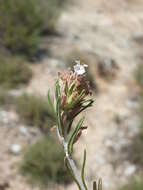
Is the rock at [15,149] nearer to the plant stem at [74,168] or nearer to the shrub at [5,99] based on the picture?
the shrub at [5,99]

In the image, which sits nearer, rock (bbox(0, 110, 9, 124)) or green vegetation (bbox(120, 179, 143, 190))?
green vegetation (bbox(120, 179, 143, 190))

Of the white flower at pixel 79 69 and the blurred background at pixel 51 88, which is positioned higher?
the blurred background at pixel 51 88

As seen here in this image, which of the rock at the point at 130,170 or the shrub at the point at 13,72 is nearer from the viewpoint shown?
the rock at the point at 130,170

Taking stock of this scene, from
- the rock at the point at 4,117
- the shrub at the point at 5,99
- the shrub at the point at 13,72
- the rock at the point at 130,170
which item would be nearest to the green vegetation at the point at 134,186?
the rock at the point at 130,170

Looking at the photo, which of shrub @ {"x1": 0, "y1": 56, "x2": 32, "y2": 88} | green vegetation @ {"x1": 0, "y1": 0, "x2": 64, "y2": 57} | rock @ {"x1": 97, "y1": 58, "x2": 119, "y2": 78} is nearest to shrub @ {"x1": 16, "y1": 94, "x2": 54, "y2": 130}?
shrub @ {"x1": 0, "y1": 56, "x2": 32, "y2": 88}

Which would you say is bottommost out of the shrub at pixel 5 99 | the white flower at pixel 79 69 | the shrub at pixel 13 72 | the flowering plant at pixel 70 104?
the flowering plant at pixel 70 104

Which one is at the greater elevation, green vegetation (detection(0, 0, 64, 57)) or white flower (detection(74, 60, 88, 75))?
green vegetation (detection(0, 0, 64, 57))

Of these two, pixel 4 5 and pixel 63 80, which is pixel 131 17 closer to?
pixel 4 5

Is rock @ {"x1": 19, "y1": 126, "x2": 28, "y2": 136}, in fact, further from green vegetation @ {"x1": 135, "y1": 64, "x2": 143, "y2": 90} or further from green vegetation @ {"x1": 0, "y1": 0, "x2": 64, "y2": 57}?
green vegetation @ {"x1": 135, "y1": 64, "x2": 143, "y2": 90}
